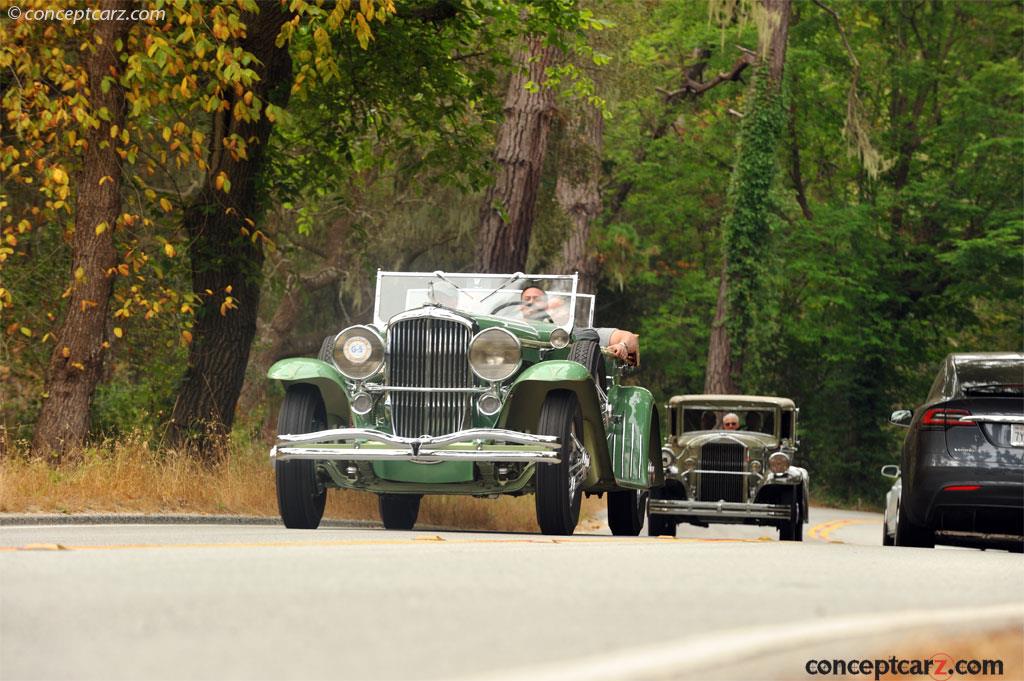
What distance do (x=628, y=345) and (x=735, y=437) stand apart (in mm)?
4449

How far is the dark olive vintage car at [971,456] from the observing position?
1266cm

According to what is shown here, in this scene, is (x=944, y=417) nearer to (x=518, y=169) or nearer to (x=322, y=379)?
(x=322, y=379)

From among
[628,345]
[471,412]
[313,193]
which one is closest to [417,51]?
[313,193]

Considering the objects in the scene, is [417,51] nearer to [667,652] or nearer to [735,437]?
[735,437]

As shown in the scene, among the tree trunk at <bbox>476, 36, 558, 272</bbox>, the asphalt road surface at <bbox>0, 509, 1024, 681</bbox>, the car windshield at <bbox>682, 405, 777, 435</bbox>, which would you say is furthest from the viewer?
the tree trunk at <bbox>476, 36, 558, 272</bbox>

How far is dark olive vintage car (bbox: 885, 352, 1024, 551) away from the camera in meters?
12.7

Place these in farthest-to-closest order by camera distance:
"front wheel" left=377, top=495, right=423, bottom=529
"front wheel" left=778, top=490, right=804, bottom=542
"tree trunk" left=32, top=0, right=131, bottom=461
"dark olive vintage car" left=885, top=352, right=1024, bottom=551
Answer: "front wheel" left=778, top=490, right=804, bottom=542, "tree trunk" left=32, top=0, right=131, bottom=461, "front wheel" left=377, top=495, right=423, bottom=529, "dark olive vintage car" left=885, top=352, right=1024, bottom=551

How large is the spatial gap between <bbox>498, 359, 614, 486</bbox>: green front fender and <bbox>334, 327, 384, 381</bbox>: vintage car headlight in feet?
3.60

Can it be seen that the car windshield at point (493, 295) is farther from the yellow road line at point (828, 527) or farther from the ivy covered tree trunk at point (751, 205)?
the ivy covered tree trunk at point (751, 205)

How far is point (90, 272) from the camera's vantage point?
55.8ft

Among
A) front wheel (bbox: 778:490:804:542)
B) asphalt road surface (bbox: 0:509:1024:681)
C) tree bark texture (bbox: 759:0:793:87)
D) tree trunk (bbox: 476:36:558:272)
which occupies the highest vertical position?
tree bark texture (bbox: 759:0:793:87)

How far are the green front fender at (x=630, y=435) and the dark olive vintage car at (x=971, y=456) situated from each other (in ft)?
8.25

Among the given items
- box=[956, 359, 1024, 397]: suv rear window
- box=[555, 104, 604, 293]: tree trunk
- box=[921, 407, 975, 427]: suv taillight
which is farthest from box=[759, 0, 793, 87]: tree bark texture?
box=[921, 407, 975, 427]: suv taillight

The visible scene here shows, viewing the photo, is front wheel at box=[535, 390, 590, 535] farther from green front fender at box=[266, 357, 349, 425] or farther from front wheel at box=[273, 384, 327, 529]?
front wheel at box=[273, 384, 327, 529]
